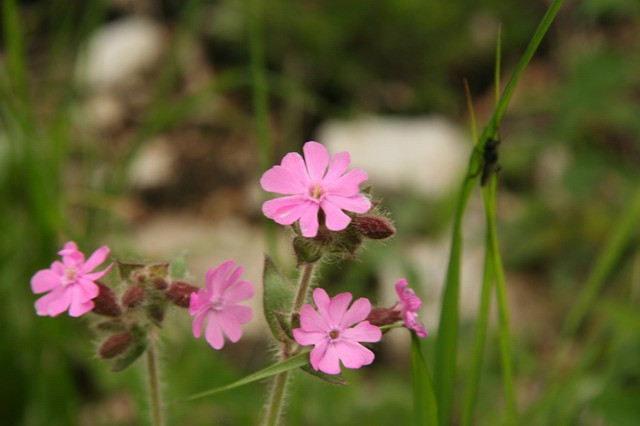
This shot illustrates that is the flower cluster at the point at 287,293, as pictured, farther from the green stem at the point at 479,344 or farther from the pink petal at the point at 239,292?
the green stem at the point at 479,344

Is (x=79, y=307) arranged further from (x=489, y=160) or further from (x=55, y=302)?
(x=489, y=160)

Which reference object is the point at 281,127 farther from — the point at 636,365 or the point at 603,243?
the point at 636,365

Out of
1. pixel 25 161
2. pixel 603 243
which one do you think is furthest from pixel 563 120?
pixel 25 161

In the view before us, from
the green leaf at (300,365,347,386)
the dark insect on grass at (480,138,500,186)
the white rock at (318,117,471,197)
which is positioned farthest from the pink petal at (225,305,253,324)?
the white rock at (318,117,471,197)

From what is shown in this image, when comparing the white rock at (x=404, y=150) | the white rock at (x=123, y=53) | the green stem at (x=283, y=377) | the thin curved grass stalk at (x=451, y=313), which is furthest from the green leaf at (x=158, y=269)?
the white rock at (x=123, y=53)

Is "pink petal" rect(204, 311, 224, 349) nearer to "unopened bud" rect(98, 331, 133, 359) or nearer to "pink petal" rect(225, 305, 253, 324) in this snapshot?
"pink petal" rect(225, 305, 253, 324)

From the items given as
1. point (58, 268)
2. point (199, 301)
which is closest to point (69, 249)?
point (58, 268)

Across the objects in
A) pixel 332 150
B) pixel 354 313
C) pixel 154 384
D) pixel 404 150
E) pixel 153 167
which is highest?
pixel 404 150
